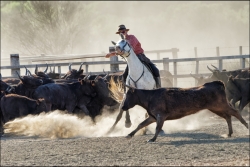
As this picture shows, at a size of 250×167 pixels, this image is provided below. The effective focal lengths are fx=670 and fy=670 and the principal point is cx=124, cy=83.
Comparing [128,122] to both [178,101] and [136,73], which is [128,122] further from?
[178,101]

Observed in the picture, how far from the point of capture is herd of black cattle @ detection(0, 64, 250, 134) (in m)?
15.5

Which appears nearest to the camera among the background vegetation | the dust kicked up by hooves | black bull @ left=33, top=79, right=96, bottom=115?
the dust kicked up by hooves

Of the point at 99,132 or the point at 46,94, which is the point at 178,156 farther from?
the point at 46,94

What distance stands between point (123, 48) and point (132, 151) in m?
3.56

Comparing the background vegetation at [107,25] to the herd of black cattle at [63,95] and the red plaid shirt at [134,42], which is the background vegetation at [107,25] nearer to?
the herd of black cattle at [63,95]

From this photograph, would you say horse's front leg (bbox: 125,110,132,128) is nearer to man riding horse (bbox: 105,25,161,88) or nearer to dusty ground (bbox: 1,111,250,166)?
man riding horse (bbox: 105,25,161,88)

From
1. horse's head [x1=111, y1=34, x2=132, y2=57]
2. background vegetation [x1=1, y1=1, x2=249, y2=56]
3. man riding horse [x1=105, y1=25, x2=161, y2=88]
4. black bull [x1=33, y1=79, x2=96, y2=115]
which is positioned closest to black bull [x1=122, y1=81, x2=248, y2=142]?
horse's head [x1=111, y1=34, x2=132, y2=57]

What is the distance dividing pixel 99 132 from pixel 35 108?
170 cm

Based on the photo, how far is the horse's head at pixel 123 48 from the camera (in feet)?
46.0

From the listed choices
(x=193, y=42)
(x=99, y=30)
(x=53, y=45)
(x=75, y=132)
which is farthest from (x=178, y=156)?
(x=193, y=42)

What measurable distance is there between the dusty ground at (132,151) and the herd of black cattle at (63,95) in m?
2.08

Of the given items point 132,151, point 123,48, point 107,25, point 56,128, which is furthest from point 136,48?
point 107,25

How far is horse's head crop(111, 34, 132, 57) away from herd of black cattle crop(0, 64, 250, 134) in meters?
2.64

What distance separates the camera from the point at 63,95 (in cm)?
1738
